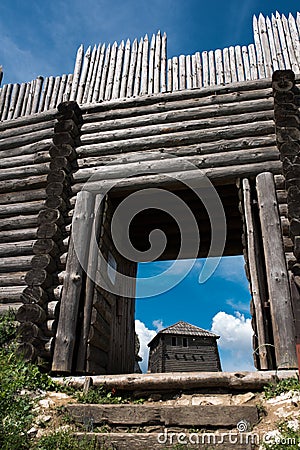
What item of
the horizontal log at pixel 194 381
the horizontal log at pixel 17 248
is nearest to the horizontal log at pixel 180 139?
the horizontal log at pixel 17 248

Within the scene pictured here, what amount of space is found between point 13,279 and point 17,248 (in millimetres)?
594

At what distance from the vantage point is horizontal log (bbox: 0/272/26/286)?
649cm

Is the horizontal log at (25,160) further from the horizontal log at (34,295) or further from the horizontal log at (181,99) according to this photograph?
the horizontal log at (34,295)

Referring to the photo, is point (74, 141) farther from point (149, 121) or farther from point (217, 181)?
Result: point (217, 181)

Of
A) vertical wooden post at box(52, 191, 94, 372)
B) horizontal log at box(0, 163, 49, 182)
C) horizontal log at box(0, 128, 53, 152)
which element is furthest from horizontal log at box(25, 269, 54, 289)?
horizontal log at box(0, 128, 53, 152)

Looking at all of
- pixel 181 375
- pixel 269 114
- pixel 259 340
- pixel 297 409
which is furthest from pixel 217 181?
pixel 297 409

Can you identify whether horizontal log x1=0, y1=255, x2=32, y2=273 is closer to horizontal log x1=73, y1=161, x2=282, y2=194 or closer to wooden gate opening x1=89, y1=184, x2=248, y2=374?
wooden gate opening x1=89, y1=184, x2=248, y2=374


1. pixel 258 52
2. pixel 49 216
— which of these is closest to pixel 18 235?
pixel 49 216

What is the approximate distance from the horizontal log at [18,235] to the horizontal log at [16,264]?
0.38 m

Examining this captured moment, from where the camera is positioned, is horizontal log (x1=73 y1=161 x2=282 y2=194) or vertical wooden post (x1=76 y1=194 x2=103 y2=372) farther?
horizontal log (x1=73 y1=161 x2=282 y2=194)

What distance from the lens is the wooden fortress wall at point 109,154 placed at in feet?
20.4

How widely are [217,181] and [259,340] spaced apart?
2770 millimetres

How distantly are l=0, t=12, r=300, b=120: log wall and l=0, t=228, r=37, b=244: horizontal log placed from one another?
10.2 feet

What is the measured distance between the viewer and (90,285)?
6324 mm
